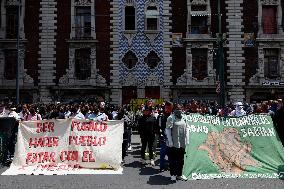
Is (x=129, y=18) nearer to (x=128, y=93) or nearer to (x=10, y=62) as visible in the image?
(x=128, y=93)

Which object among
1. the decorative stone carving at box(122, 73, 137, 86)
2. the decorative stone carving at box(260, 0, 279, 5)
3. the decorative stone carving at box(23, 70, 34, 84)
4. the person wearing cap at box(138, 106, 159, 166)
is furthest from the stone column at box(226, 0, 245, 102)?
the person wearing cap at box(138, 106, 159, 166)

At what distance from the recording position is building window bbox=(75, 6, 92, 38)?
33.2m

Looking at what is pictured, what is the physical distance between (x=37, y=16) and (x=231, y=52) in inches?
585

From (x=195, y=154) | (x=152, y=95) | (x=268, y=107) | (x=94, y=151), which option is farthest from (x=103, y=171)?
(x=152, y=95)

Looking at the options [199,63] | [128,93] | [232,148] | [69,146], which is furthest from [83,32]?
[232,148]

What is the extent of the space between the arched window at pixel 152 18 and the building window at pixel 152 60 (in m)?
2.02

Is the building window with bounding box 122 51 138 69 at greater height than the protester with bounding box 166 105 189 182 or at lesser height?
greater

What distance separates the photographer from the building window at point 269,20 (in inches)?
1305

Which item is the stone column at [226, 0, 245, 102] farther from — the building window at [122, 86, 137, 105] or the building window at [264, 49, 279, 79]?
the building window at [122, 86, 137, 105]

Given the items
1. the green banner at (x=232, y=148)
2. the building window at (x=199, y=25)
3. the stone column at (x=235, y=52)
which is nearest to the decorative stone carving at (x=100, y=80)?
the building window at (x=199, y=25)

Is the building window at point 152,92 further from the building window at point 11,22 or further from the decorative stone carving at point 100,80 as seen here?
→ the building window at point 11,22

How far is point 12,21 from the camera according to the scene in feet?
109

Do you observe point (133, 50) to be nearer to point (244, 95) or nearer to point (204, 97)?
point (204, 97)

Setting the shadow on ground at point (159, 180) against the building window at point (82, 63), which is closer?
the shadow on ground at point (159, 180)
